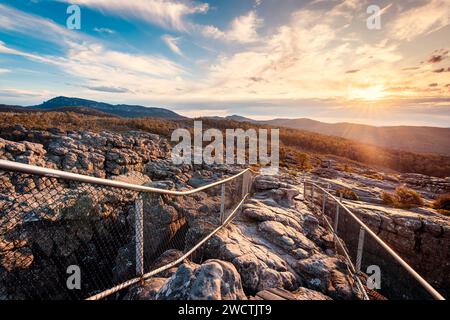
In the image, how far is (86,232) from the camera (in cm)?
1019

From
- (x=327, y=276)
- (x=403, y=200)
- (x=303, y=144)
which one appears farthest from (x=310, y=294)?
(x=303, y=144)

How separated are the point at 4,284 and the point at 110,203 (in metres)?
4.61

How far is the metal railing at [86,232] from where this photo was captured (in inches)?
293

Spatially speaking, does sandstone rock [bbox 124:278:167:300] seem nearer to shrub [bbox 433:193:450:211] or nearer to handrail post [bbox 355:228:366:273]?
handrail post [bbox 355:228:366:273]

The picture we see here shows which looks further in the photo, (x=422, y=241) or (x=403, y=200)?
(x=403, y=200)

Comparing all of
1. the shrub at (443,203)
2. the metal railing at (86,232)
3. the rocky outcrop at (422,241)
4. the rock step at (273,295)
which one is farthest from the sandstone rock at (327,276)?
the shrub at (443,203)

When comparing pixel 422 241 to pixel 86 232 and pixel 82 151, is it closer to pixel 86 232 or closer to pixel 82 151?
pixel 86 232

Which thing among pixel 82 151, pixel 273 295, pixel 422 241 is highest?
pixel 82 151

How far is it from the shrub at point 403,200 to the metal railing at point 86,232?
10155 millimetres

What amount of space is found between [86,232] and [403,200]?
58.1 feet

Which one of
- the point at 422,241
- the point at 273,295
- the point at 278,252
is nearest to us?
the point at 273,295

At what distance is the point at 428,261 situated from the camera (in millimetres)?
10734

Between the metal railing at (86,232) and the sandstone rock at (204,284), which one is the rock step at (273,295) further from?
the metal railing at (86,232)
